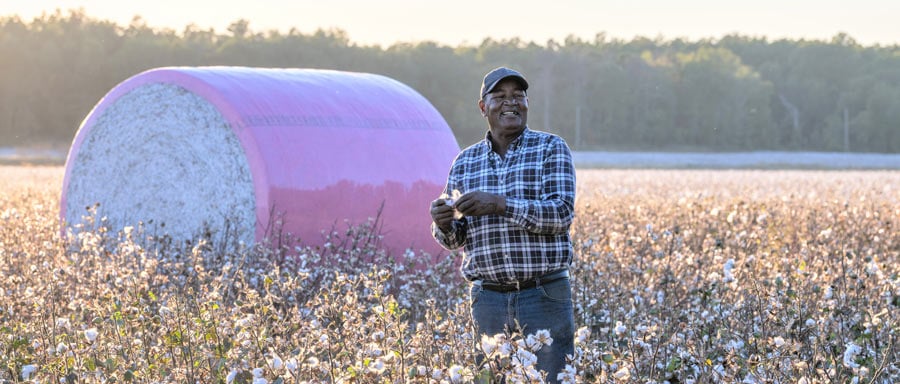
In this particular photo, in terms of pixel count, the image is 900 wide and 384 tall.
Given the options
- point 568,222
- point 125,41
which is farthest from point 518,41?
point 568,222

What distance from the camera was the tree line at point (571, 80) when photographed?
2388 inches

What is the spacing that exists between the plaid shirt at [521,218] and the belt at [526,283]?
25 mm

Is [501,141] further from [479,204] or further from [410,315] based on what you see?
[410,315]

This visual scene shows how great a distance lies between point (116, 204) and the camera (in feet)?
34.8

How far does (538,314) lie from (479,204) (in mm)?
535

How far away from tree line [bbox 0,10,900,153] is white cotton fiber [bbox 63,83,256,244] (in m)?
49.3

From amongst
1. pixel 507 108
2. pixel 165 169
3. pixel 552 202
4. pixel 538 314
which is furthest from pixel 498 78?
pixel 165 169

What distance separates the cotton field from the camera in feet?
15.0

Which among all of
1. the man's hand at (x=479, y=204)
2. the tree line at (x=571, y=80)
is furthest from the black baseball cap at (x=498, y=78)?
the tree line at (x=571, y=80)

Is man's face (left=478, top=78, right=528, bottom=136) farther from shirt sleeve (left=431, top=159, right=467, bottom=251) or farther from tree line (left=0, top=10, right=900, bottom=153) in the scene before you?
tree line (left=0, top=10, right=900, bottom=153)

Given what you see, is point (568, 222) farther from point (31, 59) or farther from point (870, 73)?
point (870, 73)

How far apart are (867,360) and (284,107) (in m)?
5.88

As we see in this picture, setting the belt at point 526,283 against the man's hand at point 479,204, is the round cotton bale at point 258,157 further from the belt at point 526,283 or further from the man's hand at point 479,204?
the man's hand at point 479,204

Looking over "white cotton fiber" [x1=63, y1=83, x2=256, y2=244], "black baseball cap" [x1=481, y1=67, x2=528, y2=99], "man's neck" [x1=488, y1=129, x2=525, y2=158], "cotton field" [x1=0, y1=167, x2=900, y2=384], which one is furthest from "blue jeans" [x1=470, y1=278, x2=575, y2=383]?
"white cotton fiber" [x1=63, y1=83, x2=256, y2=244]
